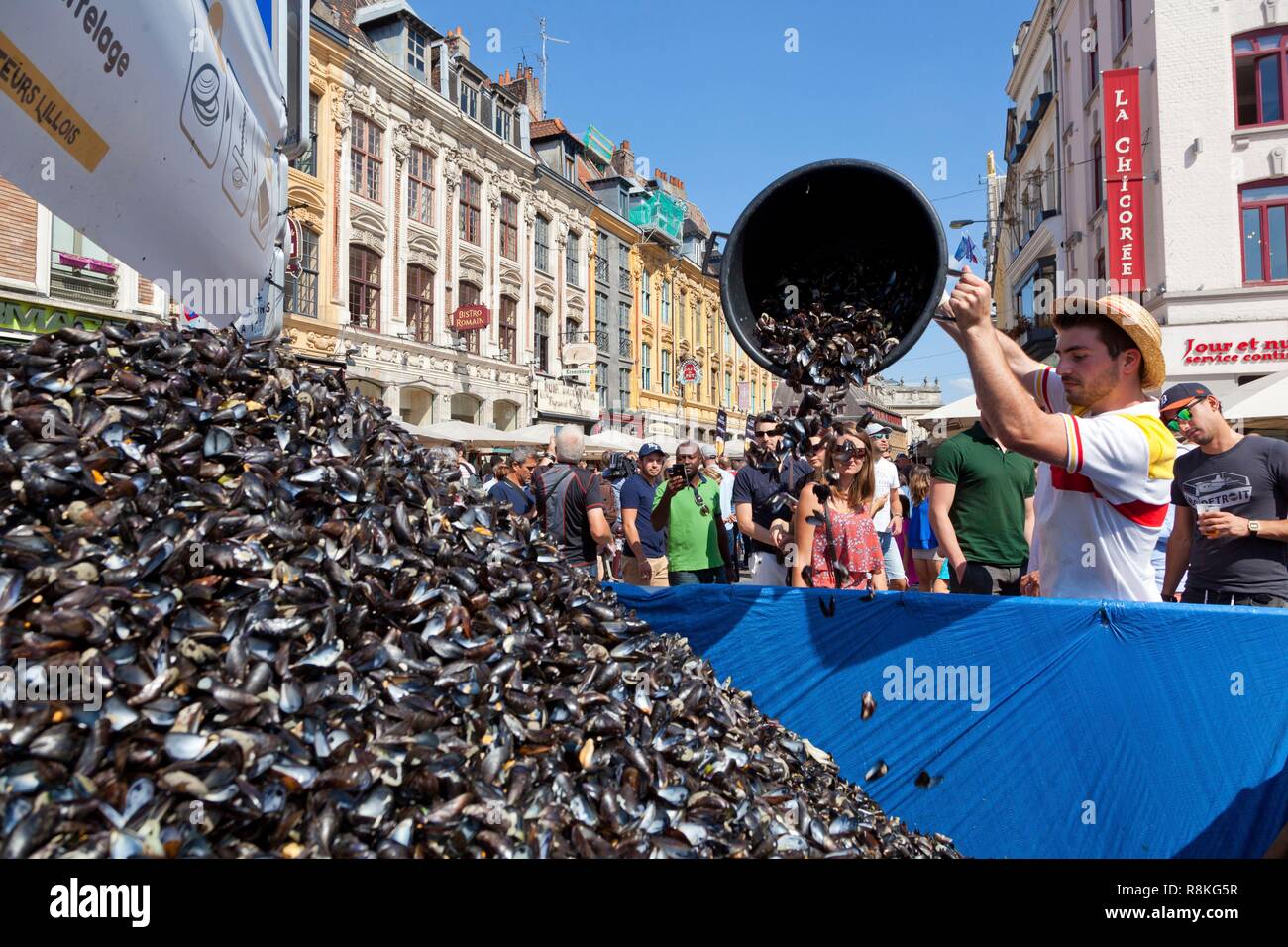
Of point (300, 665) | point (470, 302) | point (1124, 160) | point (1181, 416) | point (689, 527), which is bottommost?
point (300, 665)

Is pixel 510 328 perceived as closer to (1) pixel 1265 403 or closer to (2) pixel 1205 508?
(1) pixel 1265 403

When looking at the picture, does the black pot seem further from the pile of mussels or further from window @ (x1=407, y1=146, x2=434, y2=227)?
window @ (x1=407, y1=146, x2=434, y2=227)

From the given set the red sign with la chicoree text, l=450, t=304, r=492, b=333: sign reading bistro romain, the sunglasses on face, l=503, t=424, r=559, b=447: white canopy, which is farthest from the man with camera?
l=450, t=304, r=492, b=333: sign reading bistro romain

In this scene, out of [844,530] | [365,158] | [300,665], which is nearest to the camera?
[300,665]

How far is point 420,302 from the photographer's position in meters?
23.3

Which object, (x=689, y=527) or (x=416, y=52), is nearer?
(x=689, y=527)

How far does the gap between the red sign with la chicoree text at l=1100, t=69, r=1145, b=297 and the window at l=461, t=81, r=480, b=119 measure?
18109 mm

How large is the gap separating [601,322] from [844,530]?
29304 mm

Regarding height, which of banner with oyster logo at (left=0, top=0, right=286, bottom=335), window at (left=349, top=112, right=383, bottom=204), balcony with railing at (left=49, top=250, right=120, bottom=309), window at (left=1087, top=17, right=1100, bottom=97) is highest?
window at (left=1087, top=17, right=1100, bottom=97)

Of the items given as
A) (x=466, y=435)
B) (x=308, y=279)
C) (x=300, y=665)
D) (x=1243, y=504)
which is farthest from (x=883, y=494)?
(x=308, y=279)

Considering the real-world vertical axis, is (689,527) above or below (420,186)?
below

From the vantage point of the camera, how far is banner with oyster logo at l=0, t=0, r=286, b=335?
1.76 meters

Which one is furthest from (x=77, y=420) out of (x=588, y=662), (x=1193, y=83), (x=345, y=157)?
(x=345, y=157)

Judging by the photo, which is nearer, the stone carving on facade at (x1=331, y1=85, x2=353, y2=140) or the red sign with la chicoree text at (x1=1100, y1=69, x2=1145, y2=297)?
the red sign with la chicoree text at (x1=1100, y1=69, x2=1145, y2=297)
